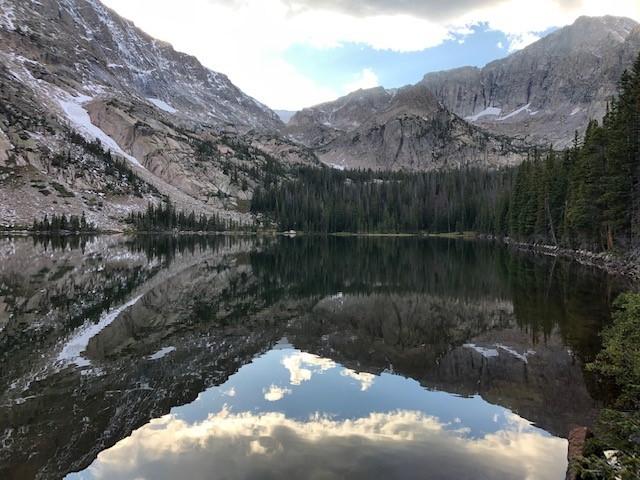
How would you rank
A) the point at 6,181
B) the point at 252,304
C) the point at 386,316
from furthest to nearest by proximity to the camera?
the point at 6,181 → the point at 252,304 → the point at 386,316

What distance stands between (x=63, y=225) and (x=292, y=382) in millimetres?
139127

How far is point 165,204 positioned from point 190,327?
17274cm

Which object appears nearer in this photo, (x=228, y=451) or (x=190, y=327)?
(x=228, y=451)

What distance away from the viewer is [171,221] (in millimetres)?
175625

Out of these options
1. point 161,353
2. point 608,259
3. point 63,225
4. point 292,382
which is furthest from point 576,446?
point 63,225

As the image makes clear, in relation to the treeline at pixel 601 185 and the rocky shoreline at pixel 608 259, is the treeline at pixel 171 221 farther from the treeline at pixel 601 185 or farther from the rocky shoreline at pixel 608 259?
the rocky shoreline at pixel 608 259

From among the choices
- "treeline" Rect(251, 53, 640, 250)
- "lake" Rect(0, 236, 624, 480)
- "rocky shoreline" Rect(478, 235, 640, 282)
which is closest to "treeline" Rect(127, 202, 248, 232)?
"treeline" Rect(251, 53, 640, 250)

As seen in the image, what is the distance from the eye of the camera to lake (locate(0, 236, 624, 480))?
11484 millimetres

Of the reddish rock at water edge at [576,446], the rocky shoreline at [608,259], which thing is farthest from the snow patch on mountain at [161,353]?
the rocky shoreline at [608,259]

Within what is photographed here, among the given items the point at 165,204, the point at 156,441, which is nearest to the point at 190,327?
the point at 156,441

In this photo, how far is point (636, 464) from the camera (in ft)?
23.8

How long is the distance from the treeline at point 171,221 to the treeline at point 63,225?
60.6ft

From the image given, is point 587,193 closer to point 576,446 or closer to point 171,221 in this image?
point 576,446

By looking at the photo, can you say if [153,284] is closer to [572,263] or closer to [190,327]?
[190,327]
